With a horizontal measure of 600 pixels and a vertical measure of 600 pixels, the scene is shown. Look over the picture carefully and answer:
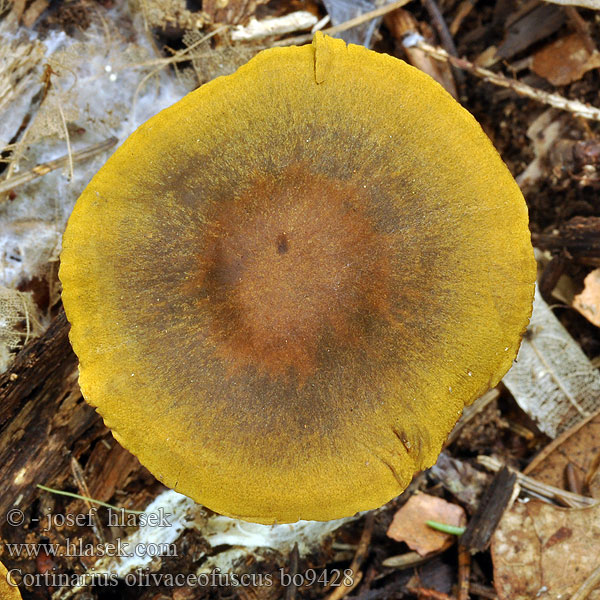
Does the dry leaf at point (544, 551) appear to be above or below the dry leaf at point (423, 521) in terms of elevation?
below

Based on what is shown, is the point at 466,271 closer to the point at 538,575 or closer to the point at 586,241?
the point at 586,241

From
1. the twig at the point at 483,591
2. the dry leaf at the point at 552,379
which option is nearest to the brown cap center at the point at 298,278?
the dry leaf at the point at 552,379

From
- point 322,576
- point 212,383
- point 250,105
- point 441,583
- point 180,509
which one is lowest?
point 441,583

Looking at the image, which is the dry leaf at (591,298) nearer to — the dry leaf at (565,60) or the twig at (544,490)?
the twig at (544,490)

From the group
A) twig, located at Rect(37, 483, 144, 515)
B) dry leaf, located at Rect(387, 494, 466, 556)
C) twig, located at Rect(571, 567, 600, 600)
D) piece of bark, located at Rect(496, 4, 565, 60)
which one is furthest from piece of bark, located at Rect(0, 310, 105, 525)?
piece of bark, located at Rect(496, 4, 565, 60)

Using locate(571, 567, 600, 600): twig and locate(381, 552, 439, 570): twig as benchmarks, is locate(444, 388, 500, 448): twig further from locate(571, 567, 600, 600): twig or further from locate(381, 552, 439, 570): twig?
locate(571, 567, 600, 600): twig

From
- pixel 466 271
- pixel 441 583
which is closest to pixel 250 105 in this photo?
pixel 466 271
